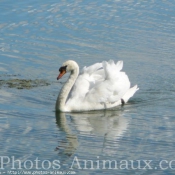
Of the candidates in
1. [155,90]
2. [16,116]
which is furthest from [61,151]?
[155,90]

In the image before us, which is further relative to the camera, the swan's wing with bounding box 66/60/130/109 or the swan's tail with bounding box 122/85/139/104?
the swan's tail with bounding box 122/85/139/104

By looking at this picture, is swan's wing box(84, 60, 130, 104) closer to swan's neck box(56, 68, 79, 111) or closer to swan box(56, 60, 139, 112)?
swan box(56, 60, 139, 112)

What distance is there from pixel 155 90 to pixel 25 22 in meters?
7.96

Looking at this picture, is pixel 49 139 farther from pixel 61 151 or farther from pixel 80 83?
pixel 80 83

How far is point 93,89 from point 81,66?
9.39 feet

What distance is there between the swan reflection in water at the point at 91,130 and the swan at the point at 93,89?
0.72 ft

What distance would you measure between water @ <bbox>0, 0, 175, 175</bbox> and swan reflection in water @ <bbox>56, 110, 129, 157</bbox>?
0.02 metres

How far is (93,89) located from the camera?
14.2 meters

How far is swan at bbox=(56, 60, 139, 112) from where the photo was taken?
45.9ft

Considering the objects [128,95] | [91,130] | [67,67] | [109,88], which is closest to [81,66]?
[128,95]

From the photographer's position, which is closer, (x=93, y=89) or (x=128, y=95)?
(x=93, y=89)

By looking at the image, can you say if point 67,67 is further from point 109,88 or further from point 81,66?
point 81,66

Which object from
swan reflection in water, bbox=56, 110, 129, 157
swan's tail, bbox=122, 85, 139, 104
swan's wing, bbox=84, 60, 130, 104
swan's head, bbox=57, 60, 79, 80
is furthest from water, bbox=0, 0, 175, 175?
swan's head, bbox=57, 60, 79, 80

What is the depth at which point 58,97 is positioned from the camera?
1388cm
